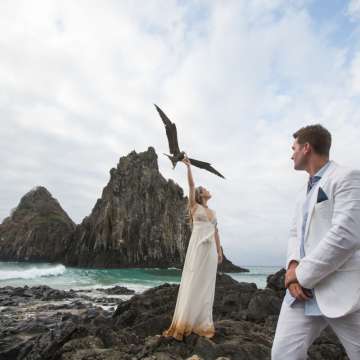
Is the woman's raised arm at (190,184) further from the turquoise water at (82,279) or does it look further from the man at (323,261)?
the turquoise water at (82,279)

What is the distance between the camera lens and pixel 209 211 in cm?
642

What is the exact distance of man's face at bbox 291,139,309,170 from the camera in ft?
8.80

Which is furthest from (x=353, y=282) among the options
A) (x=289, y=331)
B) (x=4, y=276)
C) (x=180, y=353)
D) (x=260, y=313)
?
(x=4, y=276)

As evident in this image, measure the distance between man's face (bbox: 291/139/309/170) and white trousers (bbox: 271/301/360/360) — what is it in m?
0.95

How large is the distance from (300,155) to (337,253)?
784 mm

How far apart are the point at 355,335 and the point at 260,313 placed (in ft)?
23.5

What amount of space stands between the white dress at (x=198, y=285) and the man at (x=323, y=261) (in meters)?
3.50

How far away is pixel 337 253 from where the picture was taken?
2199 mm

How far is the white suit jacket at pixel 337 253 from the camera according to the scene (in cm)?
219

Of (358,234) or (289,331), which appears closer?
(358,234)

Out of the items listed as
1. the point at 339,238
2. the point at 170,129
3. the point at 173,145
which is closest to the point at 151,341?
the point at 173,145

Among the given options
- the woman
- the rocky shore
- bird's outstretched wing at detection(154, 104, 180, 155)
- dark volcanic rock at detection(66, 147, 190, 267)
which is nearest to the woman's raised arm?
the woman

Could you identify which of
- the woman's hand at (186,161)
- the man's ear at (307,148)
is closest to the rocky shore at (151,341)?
the woman's hand at (186,161)

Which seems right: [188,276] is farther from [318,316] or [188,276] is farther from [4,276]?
[4,276]
